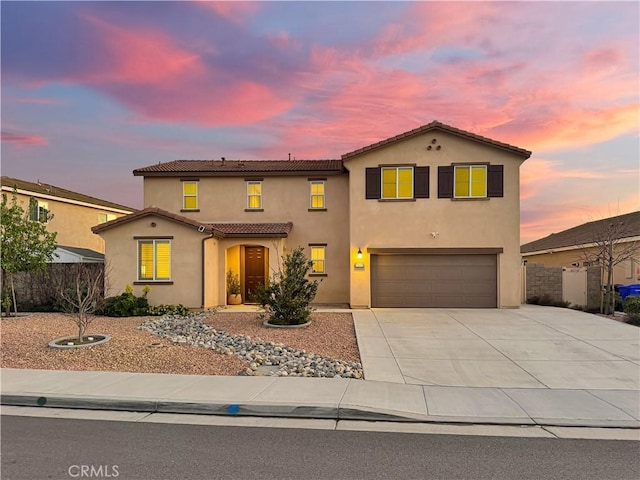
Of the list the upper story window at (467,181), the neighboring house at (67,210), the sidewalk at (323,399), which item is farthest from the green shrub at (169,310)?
the upper story window at (467,181)

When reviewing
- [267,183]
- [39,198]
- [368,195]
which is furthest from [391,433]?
[39,198]

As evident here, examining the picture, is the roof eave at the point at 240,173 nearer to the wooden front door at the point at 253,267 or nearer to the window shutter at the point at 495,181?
the wooden front door at the point at 253,267

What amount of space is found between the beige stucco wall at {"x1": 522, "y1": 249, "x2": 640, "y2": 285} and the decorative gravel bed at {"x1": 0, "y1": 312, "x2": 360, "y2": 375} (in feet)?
44.7

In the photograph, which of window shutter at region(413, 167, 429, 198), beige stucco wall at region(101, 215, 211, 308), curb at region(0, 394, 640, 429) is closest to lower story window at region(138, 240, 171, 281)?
beige stucco wall at region(101, 215, 211, 308)

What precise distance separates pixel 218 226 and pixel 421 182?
8.96 meters

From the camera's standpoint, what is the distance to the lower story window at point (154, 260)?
17.2 metres

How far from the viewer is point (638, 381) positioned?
8.54 metres

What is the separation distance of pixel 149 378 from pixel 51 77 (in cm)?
1292

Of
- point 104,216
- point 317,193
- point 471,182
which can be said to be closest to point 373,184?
point 317,193

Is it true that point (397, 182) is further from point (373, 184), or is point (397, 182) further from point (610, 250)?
point (610, 250)

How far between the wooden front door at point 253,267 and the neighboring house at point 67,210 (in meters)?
9.15

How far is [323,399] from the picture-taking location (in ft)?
22.4

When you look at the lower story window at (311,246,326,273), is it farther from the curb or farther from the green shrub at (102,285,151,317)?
the curb

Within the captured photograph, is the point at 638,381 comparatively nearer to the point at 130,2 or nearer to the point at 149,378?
the point at 149,378
